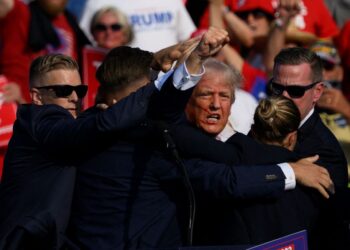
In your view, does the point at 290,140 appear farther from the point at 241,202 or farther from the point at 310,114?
the point at 310,114

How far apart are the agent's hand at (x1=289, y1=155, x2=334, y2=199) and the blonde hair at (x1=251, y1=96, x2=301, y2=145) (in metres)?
0.16

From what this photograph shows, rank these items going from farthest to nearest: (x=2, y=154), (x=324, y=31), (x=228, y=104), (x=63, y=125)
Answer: (x=324, y=31), (x=2, y=154), (x=228, y=104), (x=63, y=125)

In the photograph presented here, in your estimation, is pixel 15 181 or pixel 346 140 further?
pixel 346 140

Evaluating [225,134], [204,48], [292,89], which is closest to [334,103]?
[292,89]

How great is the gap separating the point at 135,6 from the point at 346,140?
249 cm

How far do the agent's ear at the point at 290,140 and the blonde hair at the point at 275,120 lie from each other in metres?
0.03

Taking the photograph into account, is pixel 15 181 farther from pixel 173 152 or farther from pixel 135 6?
pixel 135 6

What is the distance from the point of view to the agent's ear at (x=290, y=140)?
4906mm

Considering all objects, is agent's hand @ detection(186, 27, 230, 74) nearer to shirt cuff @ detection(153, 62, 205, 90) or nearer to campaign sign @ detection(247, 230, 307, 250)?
shirt cuff @ detection(153, 62, 205, 90)

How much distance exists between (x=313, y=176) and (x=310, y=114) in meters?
0.98

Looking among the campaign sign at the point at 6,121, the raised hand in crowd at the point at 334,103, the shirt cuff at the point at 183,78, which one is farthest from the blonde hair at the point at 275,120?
the raised hand in crowd at the point at 334,103

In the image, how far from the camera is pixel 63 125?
14.8ft

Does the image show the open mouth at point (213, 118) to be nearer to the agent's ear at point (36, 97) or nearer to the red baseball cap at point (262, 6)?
the agent's ear at point (36, 97)

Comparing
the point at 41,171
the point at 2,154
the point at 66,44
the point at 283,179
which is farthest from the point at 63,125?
the point at 66,44
